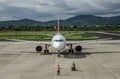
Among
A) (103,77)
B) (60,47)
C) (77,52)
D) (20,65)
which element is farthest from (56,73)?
(77,52)

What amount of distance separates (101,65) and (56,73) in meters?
7.49

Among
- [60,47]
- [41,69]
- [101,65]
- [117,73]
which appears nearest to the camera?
[117,73]

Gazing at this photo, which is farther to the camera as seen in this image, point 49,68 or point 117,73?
point 49,68

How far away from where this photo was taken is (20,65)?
3195 centimetres

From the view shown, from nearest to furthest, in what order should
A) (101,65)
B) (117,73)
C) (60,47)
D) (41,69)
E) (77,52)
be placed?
(117,73), (41,69), (101,65), (60,47), (77,52)

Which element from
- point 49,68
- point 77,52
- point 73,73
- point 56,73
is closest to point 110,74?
point 73,73

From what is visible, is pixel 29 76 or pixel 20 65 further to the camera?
pixel 20 65

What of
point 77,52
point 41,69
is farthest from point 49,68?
point 77,52

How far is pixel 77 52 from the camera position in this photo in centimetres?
4538

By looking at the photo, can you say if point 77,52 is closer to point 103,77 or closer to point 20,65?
point 20,65

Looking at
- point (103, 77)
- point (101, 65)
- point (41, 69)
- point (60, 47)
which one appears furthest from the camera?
point (60, 47)

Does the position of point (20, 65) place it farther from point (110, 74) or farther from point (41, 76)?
point (110, 74)

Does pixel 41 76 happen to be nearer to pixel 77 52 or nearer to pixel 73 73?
pixel 73 73

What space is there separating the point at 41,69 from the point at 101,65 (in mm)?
7695
